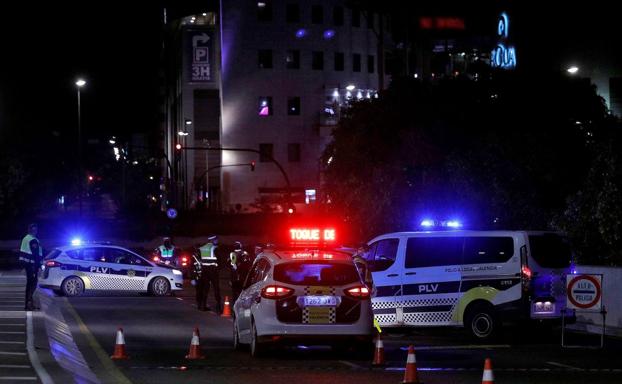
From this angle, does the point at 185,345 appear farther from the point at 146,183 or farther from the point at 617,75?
the point at 146,183

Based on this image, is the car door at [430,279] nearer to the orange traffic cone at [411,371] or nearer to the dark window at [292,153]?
the orange traffic cone at [411,371]

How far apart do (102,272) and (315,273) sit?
57.9ft

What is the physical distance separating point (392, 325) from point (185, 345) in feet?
15.1

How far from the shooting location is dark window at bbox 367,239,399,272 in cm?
2277

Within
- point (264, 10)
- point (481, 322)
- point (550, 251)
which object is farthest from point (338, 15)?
point (481, 322)

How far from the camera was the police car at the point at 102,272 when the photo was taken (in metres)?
33.5

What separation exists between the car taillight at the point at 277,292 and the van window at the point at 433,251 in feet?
19.3

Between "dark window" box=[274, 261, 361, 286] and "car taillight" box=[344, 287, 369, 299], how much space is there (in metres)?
0.16

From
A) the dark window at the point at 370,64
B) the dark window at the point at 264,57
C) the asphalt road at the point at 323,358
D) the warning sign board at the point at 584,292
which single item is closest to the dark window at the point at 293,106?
the dark window at the point at 264,57

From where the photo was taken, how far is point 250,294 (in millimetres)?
17969

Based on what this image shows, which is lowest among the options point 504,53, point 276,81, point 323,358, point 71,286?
point 323,358

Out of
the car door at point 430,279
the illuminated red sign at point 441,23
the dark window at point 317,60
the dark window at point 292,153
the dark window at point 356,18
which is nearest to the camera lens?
the car door at point 430,279

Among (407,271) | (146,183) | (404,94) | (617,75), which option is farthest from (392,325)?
(146,183)

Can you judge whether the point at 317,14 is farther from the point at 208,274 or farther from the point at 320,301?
the point at 320,301
